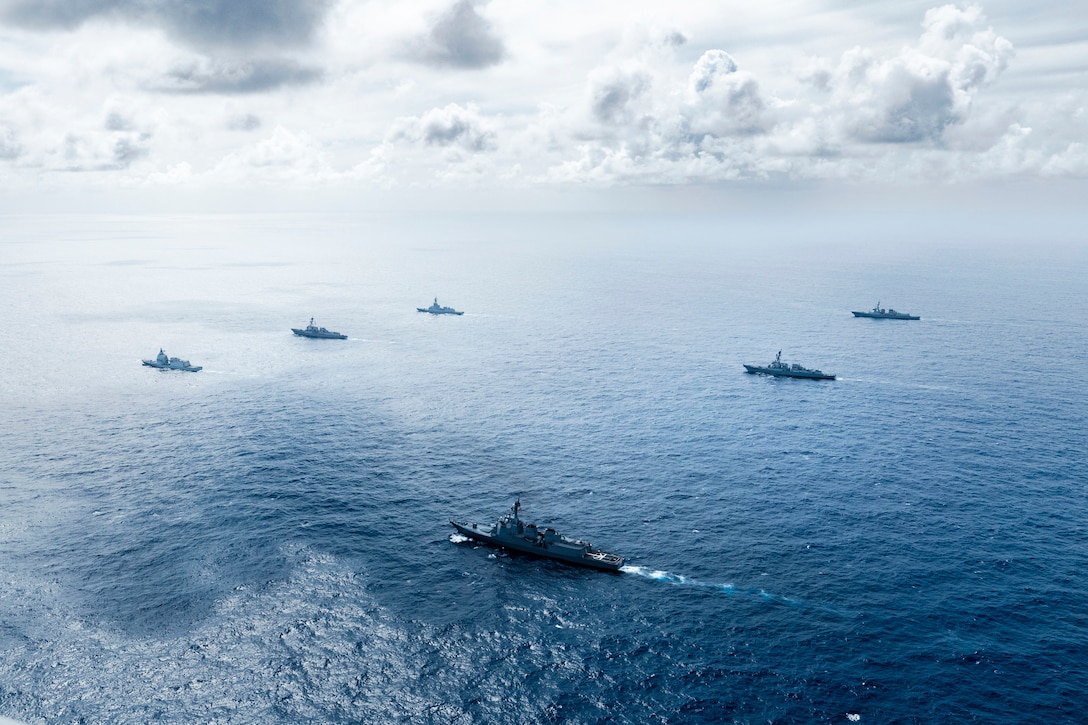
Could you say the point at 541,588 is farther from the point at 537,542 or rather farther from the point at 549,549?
the point at 537,542

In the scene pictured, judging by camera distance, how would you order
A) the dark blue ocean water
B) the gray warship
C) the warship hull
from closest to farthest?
the dark blue ocean water < the warship hull < the gray warship

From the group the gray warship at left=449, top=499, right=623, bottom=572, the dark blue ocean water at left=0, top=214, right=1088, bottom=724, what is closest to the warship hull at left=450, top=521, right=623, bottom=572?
the gray warship at left=449, top=499, right=623, bottom=572

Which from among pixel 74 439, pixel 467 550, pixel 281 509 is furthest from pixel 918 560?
pixel 74 439

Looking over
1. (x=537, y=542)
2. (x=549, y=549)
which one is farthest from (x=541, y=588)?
(x=537, y=542)

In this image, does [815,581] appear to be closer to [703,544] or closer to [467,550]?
[703,544]

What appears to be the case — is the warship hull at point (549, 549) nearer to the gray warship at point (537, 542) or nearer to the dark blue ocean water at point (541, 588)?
the gray warship at point (537, 542)

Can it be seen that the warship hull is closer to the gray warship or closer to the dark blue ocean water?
the gray warship

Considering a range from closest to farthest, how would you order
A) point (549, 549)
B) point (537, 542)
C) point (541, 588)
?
point (541, 588) → point (549, 549) → point (537, 542)

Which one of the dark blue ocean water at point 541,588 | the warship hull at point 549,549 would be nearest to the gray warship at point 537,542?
the warship hull at point 549,549
